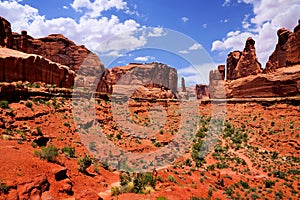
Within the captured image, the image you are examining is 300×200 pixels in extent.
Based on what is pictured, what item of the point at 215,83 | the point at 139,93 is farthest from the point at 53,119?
the point at 215,83

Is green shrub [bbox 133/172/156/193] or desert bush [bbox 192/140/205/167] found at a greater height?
green shrub [bbox 133/172/156/193]

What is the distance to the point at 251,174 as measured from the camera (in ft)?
58.7

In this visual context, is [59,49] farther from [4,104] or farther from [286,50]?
[286,50]

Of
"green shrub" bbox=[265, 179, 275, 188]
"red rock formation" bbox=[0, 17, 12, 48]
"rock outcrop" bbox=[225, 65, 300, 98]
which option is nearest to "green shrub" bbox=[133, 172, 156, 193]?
"green shrub" bbox=[265, 179, 275, 188]

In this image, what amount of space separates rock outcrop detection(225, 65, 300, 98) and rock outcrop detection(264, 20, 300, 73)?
9.88 feet

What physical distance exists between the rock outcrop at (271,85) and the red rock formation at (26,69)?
32771 mm

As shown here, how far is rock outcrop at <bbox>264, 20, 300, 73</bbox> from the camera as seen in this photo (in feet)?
125

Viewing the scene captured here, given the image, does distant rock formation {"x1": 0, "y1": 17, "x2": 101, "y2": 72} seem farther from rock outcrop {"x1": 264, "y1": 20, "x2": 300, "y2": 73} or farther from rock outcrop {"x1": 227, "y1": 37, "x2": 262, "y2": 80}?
rock outcrop {"x1": 264, "y1": 20, "x2": 300, "y2": 73}

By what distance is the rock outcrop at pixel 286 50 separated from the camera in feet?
125

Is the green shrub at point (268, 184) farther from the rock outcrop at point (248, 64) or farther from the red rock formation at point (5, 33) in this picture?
the rock outcrop at point (248, 64)

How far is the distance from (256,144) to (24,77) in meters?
26.5

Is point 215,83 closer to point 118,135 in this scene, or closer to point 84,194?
point 118,135

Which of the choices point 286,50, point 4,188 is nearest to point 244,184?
point 4,188

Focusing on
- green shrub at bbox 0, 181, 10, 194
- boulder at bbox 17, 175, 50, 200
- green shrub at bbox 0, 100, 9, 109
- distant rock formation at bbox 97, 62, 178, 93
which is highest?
distant rock formation at bbox 97, 62, 178, 93
